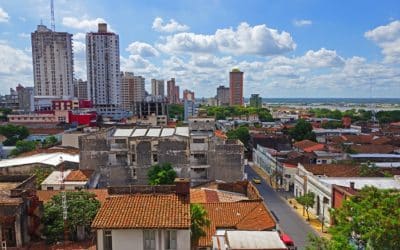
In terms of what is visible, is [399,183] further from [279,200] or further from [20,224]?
[20,224]

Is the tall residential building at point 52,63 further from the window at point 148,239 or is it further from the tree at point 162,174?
the window at point 148,239

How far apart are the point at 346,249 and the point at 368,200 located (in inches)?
158

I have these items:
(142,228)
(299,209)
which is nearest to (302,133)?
(299,209)

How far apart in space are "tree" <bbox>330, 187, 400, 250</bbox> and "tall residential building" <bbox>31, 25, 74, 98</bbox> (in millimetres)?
179462

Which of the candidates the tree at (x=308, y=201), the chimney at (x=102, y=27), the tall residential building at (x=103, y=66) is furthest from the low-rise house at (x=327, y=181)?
the chimney at (x=102, y=27)

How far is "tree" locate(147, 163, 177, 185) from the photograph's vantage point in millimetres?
47625

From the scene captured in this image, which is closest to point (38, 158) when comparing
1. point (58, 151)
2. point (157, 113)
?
point (58, 151)

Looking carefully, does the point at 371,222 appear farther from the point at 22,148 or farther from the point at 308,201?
the point at 22,148

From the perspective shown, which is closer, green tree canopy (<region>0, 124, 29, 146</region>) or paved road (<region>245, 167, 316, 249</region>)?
paved road (<region>245, 167, 316, 249</region>)

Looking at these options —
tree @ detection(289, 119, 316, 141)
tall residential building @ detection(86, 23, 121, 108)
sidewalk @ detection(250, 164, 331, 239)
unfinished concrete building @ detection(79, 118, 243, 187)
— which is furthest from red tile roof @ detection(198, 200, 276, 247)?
tall residential building @ detection(86, 23, 121, 108)

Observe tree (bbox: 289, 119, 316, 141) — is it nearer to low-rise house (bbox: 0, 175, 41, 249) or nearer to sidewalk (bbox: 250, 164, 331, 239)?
sidewalk (bbox: 250, 164, 331, 239)

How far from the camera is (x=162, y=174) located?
4809 centimetres

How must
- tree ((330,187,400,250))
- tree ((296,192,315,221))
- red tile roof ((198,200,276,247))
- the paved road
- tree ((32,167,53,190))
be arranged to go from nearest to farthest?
tree ((330,187,400,250)) < red tile roof ((198,200,276,247)) < the paved road < tree ((296,192,315,221)) < tree ((32,167,53,190))

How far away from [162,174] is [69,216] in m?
23.6
